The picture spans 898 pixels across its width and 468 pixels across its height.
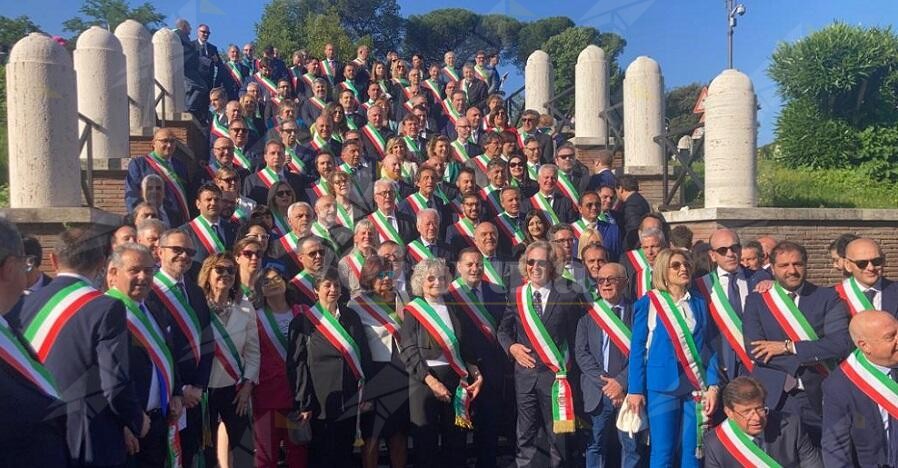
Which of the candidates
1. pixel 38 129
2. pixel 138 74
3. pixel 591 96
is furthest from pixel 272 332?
pixel 591 96

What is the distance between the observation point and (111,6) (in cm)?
1118

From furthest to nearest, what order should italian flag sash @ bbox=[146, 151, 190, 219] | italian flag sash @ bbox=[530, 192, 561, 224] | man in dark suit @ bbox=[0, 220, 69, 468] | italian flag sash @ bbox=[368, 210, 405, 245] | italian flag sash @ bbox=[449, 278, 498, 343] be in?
italian flag sash @ bbox=[530, 192, 561, 224] < italian flag sash @ bbox=[146, 151, 190, 219] < italian flag sash @ bbox=[368, 210, 405, 245] < italian flag sash @ bbox=[449, 278, 498, 343] < man in dark suit @ bbox=[0, 220, 69, 468]

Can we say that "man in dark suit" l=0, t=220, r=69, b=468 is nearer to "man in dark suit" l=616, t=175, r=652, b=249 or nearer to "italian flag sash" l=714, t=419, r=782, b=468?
"italian flag sash" l=714, t=419, r=782, b=468

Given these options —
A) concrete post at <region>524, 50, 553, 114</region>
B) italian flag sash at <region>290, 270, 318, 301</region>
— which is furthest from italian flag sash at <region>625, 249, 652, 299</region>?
concrete post at <region>524, 50, 553, 114</region>

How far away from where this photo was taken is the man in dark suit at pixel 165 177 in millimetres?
7316

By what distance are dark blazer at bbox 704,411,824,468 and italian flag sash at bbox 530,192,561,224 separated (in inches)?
126

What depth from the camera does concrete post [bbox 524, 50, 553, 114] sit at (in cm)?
1546

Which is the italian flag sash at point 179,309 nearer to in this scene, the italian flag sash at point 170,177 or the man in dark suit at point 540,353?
the man in dark suit at point 540,353

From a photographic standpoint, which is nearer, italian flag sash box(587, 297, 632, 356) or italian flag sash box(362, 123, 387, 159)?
italian flag sash box(587, 297, 632, 356)

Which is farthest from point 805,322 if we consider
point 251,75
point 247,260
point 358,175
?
Answer: point 251,75

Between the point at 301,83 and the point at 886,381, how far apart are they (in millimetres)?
10545

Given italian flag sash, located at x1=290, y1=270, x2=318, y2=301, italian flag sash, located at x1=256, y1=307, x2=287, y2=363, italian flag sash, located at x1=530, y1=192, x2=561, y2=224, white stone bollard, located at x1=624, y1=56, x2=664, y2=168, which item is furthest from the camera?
white stone bollard, located at x1=624, y1=56, x2=664, y2=168

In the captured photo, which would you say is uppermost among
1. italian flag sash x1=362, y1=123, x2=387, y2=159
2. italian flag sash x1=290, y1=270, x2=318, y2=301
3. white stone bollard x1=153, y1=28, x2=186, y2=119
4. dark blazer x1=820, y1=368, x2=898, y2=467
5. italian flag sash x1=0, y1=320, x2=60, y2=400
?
white stone bollard x1=153, y1=28, x2=186, y2=119

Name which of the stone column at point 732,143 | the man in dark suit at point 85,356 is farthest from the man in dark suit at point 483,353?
the stone column at point 732,143
